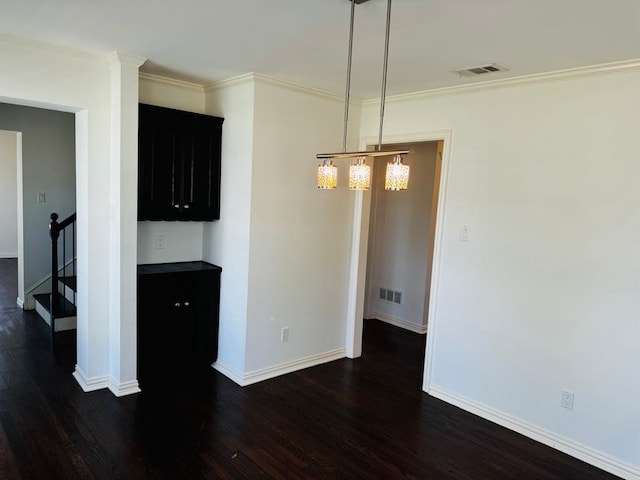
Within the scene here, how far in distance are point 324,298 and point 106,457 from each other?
2.17m

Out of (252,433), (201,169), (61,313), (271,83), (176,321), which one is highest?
(271,83)

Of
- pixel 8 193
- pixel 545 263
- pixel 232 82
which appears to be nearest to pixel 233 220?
pixel 232 82

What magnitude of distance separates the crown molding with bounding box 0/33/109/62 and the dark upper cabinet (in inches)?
17.3

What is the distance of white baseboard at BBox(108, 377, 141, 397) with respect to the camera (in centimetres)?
343

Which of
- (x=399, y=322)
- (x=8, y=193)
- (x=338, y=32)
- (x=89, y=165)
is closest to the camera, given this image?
(x=338, y=32)

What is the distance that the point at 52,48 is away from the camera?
9.84 ft

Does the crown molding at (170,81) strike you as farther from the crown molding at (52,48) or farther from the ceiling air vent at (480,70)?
the ceiling air vent at (480,70)

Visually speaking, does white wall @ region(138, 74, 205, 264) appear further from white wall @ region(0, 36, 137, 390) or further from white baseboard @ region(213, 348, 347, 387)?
white baseboard @ region(213, 348, 347, 387)

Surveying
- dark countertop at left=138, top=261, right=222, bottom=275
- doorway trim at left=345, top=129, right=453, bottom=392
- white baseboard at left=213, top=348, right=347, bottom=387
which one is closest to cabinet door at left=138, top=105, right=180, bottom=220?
dark countertop at left=138, top=261, right=222, bottom=275

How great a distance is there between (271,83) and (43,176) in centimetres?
359

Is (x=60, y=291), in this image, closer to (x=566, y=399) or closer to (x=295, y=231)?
(x=295, y=231)

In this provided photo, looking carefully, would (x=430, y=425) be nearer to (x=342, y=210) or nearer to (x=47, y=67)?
(x=342, y=210)

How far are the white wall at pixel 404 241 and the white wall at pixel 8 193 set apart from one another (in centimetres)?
704

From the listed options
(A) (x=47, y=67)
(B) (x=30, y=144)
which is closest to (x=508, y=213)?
(A) (x=47, y=67)
